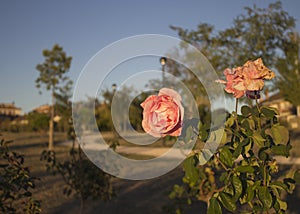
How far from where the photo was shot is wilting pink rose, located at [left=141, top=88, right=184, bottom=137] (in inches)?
37.7

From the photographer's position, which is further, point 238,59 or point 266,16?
point 266,16

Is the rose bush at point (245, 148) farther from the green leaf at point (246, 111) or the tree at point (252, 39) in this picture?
the tree at point (252, 39)

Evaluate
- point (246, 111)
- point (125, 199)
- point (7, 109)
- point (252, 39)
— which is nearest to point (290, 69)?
point (252, 39)

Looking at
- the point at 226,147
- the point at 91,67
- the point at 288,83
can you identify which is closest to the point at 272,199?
the point at 226,147

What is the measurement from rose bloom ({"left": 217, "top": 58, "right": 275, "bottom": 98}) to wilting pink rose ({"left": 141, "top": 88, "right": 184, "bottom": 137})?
0.22m

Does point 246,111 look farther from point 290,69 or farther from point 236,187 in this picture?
point 290,69

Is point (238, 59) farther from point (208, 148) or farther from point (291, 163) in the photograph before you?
point (208, 148)

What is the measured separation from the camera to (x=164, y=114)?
3.15 feet

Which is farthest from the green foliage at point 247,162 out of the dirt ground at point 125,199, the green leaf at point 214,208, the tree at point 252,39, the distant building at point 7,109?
the tree at point 252,39

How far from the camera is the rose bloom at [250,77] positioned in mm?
1022

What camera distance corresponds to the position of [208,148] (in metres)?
1.09

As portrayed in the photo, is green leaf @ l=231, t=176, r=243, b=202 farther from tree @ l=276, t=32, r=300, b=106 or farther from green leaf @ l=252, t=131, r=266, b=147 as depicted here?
tree @ l=276, t=32, r=300, b=106

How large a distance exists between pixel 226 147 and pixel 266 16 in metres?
12.5

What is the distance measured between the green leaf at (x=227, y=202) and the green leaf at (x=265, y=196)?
95 mm
